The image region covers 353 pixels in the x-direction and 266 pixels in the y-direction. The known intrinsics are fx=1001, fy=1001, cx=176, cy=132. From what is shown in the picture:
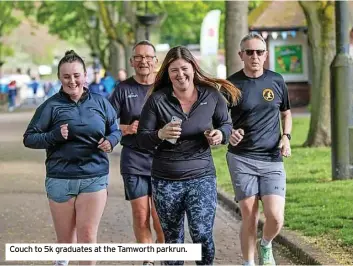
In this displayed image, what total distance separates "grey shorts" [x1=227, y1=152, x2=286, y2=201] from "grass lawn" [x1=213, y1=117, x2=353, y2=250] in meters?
1.50

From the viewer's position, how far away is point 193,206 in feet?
22.9

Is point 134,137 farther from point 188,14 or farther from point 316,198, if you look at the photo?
point 188,14

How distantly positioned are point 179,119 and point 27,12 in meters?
54.2

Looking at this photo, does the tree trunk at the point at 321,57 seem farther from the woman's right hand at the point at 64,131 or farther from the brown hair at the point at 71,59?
the woman's right hand at the point at 64,131

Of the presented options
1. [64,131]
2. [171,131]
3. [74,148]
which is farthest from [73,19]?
[171,131]

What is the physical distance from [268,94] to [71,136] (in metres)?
1.79

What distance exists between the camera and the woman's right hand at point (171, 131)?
673cm

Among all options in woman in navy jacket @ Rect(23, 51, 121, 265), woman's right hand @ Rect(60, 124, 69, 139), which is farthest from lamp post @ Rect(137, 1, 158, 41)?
woman's right hand @ Rect(60, 124, 69, 139)

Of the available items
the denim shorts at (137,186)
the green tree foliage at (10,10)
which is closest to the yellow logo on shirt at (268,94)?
the denim shorts at (137,186)

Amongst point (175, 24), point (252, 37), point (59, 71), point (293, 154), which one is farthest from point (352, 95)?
point (175, 24)

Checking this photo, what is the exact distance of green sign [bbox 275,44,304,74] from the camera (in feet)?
136

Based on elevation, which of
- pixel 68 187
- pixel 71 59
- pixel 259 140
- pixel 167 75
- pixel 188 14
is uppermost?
pixel 188 14

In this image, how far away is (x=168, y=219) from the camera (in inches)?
278

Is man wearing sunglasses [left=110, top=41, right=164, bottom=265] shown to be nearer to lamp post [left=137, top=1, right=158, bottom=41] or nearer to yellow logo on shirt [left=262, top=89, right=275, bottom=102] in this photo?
yellow logo on shirt [left=262, top=89, right=275, bottom=102]
